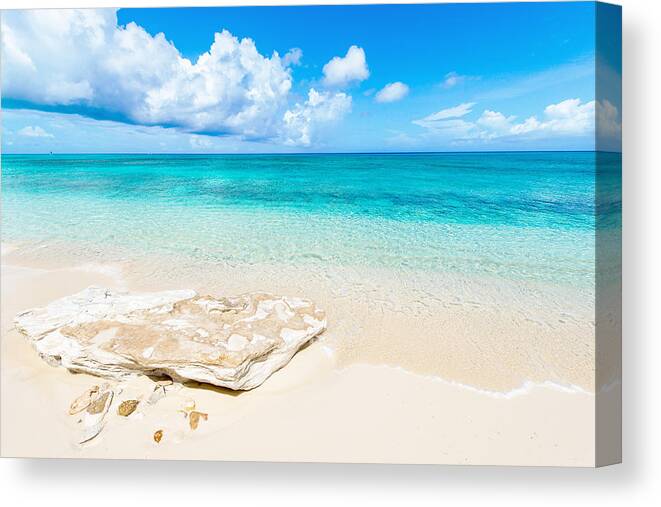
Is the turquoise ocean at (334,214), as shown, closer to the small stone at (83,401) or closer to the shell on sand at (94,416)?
the small stone at (83,401)

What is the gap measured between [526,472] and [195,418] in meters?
2.44


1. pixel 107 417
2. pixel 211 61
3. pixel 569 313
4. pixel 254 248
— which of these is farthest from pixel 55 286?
pixel 569 313

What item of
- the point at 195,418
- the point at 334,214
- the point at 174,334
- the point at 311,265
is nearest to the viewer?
the point at 195,418

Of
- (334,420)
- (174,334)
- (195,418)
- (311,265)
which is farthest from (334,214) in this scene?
(195,418)

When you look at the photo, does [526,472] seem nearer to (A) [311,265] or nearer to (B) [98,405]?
(A) [311,265]

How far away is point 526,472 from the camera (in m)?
2.69

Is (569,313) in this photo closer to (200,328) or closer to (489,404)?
(489,404)

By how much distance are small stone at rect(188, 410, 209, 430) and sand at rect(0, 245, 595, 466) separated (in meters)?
0.03

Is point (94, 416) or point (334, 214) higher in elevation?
point (334, 214)

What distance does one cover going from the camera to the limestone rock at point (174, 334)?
2.71m

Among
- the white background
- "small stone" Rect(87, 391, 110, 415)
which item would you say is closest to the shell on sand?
"small stone" Rect(87, 391, 110, 415)

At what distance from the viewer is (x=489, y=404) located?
269 centimetres

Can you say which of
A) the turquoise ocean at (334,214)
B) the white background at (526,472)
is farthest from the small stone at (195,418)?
the turquoise ocean at (334,214)

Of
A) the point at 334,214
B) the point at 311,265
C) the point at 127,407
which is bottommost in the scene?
the point at 127,407
